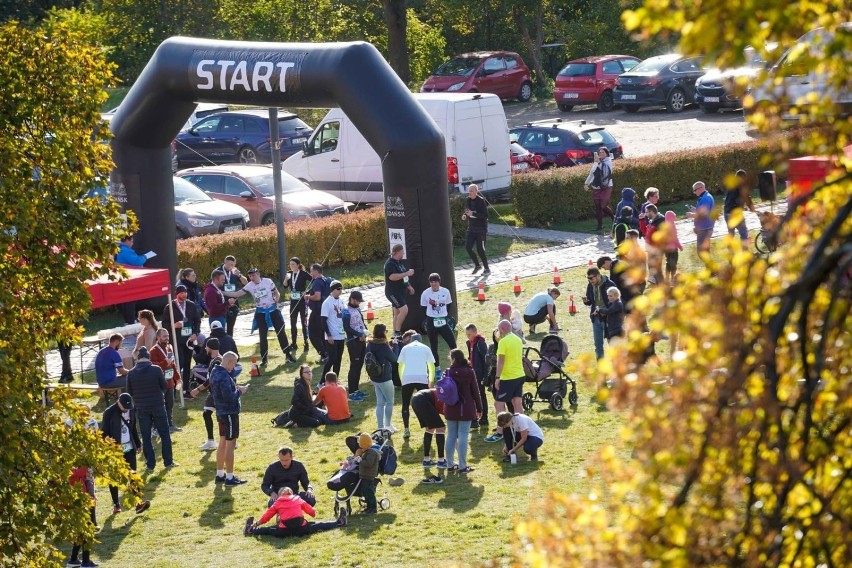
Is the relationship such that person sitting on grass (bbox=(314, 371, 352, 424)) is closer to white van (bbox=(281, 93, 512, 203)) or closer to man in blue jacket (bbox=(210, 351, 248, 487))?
man in blue jacket (bbox=(210, 351, 248, 487))

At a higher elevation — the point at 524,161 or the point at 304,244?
the point at 524,161

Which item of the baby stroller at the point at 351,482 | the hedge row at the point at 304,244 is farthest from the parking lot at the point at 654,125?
the baby stroller at the point at 351,482

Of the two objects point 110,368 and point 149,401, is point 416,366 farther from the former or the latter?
point 110,368

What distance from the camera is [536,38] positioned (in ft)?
153

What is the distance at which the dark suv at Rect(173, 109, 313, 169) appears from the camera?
3362 cm

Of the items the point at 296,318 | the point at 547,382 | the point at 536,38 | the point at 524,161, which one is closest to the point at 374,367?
the point at 547,382

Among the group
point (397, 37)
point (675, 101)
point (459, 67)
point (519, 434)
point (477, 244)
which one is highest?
point (397, 37)

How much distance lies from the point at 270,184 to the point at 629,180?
747 cm

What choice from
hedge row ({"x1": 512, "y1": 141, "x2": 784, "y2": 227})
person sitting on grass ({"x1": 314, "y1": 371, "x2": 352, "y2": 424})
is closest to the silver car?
hedge row ({"x1": 512, "y1": 141, "x2": 784, "y2": 227})

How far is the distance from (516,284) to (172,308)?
240 inches

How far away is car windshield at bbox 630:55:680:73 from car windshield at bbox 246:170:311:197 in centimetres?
1526

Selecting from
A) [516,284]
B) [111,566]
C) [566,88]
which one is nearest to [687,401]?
[111,566]

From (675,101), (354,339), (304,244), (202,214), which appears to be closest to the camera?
(354,339)

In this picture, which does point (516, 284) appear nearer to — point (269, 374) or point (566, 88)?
point (269, 374)
